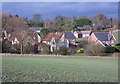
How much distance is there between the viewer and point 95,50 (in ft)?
106

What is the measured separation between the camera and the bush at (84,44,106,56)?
3173 centimetres

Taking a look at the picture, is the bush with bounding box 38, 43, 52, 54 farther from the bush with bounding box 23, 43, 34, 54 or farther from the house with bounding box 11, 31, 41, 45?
the house with bounding box 11, 31, 41, 45

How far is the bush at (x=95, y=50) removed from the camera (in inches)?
1249

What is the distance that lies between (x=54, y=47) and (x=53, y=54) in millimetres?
3640

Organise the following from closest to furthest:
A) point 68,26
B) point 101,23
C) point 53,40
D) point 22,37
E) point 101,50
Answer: point 101,50, point 22,37, point 53,40, point 68,26, point 101,23

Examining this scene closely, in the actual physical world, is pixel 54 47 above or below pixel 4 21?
below

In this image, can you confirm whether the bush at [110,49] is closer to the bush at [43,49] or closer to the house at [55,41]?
the house at [55,41]

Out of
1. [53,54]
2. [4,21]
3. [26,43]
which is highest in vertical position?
[4,21]

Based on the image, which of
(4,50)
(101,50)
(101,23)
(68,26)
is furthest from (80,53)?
(101,23)

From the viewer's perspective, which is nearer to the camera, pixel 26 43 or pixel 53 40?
pixel 26 43

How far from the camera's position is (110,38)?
3831 cm

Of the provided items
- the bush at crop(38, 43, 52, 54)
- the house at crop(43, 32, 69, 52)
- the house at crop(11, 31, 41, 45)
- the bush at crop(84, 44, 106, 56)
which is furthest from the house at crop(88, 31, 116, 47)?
the house at crop(11, 31, 41, 45)

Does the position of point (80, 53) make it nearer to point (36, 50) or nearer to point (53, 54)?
point (53, 54)

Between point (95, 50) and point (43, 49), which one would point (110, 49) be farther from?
point (43, 49)
